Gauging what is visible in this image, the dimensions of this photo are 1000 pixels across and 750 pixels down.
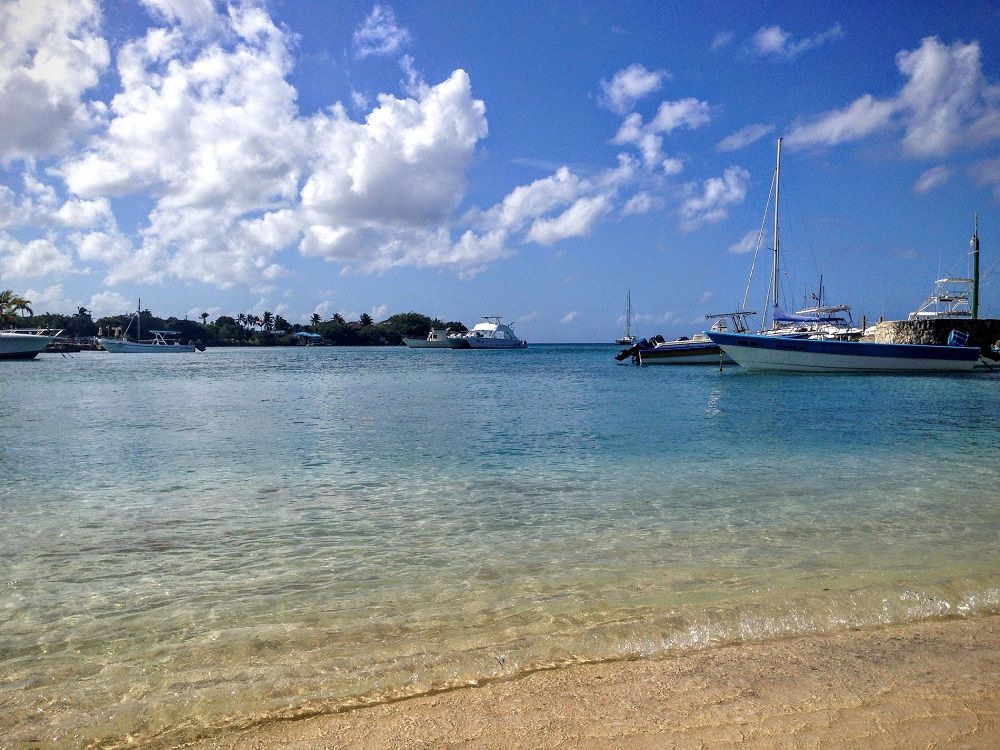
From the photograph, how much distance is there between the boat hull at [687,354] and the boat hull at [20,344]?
62556mm

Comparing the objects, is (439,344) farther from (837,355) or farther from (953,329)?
(837,355)

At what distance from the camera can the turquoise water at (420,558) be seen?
13.5 ft

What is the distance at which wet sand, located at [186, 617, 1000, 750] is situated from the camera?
3.20m

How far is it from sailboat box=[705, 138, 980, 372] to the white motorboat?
107 m

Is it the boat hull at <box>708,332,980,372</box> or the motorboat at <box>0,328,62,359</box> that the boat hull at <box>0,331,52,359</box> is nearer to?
the motorboat at <box>0,328,62,359</box>

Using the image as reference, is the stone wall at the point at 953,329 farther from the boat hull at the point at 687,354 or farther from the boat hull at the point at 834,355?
the boat hull at the point at 687,354

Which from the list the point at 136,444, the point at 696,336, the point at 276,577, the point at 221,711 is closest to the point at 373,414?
the point at 136,444

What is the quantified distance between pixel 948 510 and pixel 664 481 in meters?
3.81

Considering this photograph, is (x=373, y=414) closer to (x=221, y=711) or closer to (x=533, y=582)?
(x=533, y=582)

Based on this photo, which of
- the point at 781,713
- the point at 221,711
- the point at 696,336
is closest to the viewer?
the point at 781,713

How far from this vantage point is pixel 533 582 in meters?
5.80

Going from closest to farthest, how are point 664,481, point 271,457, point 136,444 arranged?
point 664,481 → point 271,457 → point 136,444

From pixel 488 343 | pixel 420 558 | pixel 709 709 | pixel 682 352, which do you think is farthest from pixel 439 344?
pixel 709 709

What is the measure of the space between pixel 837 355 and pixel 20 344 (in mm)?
75405
